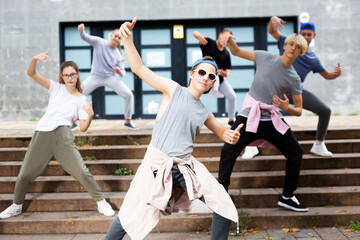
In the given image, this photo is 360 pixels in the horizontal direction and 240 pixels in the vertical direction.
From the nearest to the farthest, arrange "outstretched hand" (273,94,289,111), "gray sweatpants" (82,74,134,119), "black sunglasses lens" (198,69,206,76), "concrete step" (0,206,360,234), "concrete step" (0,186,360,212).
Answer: "black sunglasses lens" (198,69,206,76)
"outstretched hand" (273,94,289,111)
"concrete step" (0,206,360,234)
"concrete step" (0,186,360,212)
"gray sweatpants" (82,74,134,119)

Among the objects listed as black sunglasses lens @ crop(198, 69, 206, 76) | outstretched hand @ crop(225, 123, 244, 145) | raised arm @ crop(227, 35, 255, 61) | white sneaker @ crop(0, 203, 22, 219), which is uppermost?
raised arm @ crop(227, 35, 255, 61)

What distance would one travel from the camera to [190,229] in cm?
467

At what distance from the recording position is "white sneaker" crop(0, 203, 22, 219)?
4.76 m

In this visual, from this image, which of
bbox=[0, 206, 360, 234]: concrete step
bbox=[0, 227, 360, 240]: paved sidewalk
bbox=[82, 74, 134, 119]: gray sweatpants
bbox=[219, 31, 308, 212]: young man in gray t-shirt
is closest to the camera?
bbox=[0, 227, 360, 240]: paved sidewalk

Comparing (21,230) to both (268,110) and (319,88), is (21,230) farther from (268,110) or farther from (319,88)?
(319,88)

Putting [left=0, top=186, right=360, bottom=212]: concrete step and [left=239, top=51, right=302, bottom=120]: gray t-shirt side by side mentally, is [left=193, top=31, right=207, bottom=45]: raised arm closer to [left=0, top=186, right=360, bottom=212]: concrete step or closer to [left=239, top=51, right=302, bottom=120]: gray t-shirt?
[left=239, top=51, right=302, bottom=120]: gray t-shirt

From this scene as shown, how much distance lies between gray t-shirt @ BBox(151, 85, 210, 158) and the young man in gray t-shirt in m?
1.38

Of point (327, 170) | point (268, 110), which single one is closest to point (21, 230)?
point (268, 110)

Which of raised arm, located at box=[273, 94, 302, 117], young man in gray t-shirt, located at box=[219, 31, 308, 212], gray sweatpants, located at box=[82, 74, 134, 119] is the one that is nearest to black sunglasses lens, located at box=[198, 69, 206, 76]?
raised arm, located at box=[273, 94, 302, 117]

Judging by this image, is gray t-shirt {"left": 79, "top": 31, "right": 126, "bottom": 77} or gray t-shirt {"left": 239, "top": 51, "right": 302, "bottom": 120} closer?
gray t-shirt {"left": 239, "top": 51, "right": 302, "bottom": 120}

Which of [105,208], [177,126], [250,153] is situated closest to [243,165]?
[250,153]

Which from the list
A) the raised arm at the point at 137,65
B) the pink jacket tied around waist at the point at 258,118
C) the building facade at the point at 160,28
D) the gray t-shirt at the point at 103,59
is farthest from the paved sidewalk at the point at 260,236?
the building facade at the point at 160,28

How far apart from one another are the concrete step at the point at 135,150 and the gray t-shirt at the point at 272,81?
1.65 m

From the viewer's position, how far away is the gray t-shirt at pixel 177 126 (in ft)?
10.2
